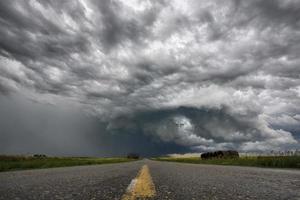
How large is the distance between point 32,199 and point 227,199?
2983mm

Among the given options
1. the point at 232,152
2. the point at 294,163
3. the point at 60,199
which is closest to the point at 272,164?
the point at 294,163

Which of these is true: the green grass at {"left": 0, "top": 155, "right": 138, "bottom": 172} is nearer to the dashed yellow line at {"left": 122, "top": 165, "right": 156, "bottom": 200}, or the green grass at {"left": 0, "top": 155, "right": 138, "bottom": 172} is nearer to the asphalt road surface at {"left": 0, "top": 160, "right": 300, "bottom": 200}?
the asphalt road surface at {"left": 0, "top": 160, "right": 300, "bottom": 200}

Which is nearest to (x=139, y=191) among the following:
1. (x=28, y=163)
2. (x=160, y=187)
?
(x=160, y=187)

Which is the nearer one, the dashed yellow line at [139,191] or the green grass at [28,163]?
the dashed yellow line at [139,191]

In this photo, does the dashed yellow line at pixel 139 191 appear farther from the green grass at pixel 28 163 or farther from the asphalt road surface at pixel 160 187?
the green grass at pixel 28 163

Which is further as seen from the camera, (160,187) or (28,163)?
(28,163)

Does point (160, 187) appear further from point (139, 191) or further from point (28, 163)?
point (28, 163)

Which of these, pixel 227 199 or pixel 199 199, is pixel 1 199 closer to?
pixel 199 199

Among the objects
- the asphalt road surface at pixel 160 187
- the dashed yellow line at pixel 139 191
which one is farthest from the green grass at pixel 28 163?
the dashed yellow line at pixel 139 191

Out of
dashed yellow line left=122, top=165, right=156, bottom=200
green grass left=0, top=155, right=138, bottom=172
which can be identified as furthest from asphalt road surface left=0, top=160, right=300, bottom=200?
green grass left=0, top=155, right=138, bottom=172

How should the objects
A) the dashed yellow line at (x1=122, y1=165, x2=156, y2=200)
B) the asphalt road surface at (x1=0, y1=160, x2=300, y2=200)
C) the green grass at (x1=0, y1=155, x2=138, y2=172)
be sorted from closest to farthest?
the dashed yellow line at (x1=122, y1=165, x2=156, y2=200) < the asphalt road surface at (x1=0, y1=160, x2=300, y2=200) < the green grass at (x1=0, y1=155, x2=138, y2=172)

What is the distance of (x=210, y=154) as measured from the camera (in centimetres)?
10712

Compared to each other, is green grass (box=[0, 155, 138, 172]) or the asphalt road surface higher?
green grass (box=[0, 155, 138, 172])

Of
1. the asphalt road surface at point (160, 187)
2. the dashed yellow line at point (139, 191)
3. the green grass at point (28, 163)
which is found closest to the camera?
the dashed yellow line at point (139, 191)
